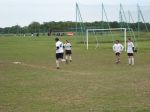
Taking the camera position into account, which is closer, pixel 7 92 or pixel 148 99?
pixel 148 99

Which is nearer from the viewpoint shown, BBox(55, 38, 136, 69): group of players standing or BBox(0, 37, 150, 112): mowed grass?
BBox(0, 37, 150, 112): mowed grass

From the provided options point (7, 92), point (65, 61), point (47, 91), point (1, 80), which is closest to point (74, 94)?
point (47, 91)

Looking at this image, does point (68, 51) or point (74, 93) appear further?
point (68, 51)

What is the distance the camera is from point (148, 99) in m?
14.1

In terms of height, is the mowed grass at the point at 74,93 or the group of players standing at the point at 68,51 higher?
the group of players standing at the point at 68,51

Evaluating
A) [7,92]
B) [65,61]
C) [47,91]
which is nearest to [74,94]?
[47,91]

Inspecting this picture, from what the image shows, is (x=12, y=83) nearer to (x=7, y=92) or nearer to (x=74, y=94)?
(x=7, y=92)

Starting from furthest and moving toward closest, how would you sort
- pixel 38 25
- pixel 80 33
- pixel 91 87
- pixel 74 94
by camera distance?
pixel 38 25 → pixel 80 33 → pixel 91 87 → pixel 74 94

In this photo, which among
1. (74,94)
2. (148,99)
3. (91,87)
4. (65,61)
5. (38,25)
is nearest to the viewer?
(148,99)

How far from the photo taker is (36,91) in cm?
1633

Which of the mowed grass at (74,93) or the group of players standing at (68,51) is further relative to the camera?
the group of players standing at (68,51)

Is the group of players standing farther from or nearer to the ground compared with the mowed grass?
farther from the ground

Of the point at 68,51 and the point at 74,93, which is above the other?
the point at 68,51

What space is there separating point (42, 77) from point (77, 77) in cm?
154
